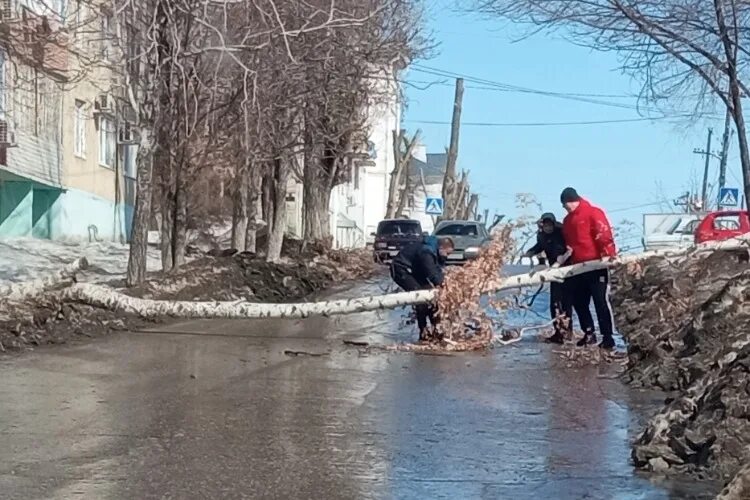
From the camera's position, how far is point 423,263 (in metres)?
15.0

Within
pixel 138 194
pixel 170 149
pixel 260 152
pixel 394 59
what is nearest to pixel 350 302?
pixel 138 194

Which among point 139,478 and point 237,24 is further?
point 237,24

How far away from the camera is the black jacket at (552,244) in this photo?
15.3m

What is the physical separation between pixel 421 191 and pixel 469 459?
89.6m

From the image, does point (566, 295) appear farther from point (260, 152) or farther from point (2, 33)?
point (260, 152)

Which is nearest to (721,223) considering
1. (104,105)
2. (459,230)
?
(459,230)

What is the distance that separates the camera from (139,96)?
18625 mm

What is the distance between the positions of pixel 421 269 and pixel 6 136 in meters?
13.8

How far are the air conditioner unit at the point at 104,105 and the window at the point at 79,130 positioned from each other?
1.32ft

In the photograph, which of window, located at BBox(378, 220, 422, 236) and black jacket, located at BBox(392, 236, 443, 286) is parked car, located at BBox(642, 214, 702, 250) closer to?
window, located at BBox(378, 220, 422, 236)

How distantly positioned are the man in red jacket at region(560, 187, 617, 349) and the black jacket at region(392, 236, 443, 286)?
1773 millimetres

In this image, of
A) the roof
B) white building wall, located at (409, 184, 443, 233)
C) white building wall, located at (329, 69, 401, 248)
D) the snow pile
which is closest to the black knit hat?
the snow pile

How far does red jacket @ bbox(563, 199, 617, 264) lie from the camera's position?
45.8 ft

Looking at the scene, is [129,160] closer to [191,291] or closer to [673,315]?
[191,291]
